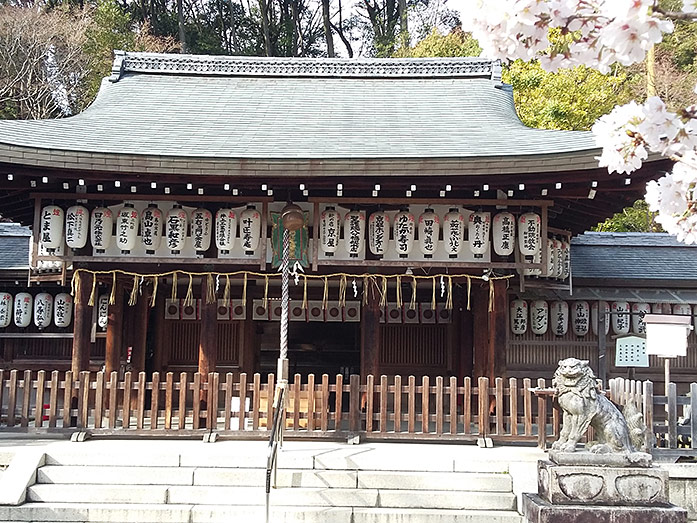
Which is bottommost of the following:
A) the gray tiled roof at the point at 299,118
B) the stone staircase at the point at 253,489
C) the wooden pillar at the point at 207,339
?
the stone staircase at the point at 253,489

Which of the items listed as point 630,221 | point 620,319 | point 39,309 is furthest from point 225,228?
point 630,221

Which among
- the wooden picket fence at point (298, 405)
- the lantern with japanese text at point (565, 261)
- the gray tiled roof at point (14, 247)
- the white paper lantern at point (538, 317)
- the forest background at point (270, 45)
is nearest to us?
the wooden picket fence at point (298, 405)

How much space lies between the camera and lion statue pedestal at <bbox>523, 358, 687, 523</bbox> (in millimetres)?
6301

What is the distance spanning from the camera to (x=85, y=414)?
29.7ft

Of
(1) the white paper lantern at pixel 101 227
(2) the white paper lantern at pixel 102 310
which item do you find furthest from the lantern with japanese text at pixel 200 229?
(2) the white paper lantern at pixel 102 310

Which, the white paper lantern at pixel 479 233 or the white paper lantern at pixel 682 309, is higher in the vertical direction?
the white paper lantern at pixel 479 233

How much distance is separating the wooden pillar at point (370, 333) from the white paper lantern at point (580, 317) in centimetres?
408

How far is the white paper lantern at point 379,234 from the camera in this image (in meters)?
9.90

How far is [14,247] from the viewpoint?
13.9m

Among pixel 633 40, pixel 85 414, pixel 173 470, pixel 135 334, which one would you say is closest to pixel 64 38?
pixel 135 334

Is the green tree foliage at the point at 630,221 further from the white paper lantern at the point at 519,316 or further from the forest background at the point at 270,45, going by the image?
the white paper lantern at the point at 519,316

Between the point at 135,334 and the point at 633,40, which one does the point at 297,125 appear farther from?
the point at 633,40

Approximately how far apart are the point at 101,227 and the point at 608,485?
7.39 meters

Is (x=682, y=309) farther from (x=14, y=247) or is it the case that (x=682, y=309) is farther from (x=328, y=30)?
(x=328, y=30)
